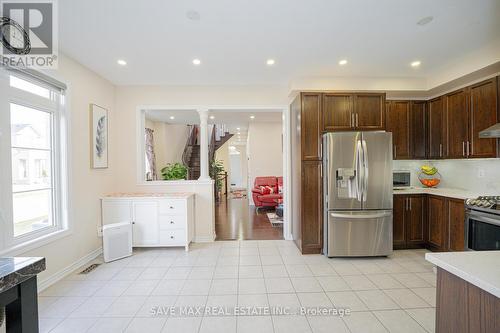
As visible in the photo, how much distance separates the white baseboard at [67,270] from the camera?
2584 mm

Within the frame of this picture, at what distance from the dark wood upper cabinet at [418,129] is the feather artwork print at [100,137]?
16.7 ft

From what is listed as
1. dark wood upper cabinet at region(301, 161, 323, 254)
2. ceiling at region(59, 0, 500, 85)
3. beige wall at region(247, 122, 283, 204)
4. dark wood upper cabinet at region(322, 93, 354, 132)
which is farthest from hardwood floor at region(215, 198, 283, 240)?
ceiling at region(59, 0, 500, 85)

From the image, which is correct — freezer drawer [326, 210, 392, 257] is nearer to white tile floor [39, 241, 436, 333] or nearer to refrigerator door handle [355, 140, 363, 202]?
white tile floor [39, 241, 436, 333]

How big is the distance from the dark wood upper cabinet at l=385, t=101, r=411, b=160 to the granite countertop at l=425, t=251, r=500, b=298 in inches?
120

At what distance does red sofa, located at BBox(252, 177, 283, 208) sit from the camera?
6742 mm

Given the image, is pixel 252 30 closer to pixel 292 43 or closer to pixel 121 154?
pixel 292 43

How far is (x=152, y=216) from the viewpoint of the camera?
367cm

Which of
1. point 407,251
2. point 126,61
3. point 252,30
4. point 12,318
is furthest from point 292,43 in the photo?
point 407,251

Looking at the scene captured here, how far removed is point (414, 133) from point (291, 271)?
310 cm

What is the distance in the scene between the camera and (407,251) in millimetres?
3627

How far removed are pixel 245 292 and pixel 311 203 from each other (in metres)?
1.63

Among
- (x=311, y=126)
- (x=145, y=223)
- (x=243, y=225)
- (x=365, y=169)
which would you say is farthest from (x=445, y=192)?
(x=145, y=223)

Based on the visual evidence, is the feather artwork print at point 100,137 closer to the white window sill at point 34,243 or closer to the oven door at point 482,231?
the white window sill at point 34,243

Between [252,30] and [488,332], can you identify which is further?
[252,30]
